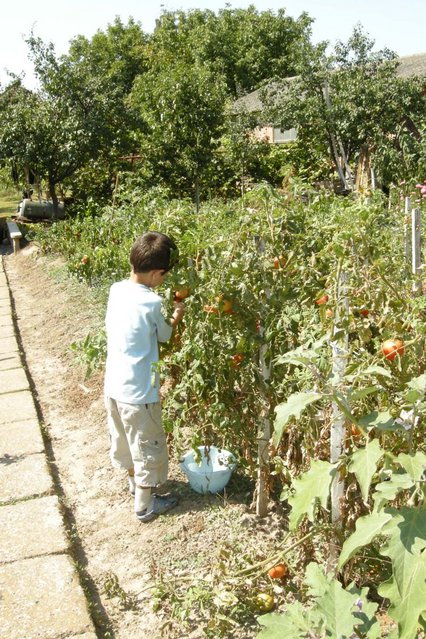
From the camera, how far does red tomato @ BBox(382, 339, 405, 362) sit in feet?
6.54

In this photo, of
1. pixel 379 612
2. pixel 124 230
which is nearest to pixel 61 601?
pixel 379 612

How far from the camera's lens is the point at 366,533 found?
150cm

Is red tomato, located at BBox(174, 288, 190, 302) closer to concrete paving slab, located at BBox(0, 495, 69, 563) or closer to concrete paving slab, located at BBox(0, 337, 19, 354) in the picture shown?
concrete paving slab, located at BBox(0, 495, 69, 563)

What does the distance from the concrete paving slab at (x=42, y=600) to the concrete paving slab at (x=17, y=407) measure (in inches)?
68.9

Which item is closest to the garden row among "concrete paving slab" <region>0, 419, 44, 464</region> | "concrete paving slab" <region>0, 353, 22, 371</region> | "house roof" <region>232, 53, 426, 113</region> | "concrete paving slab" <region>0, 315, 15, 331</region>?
"concrete paving slab" <region>0, 419, 44, 464</region>

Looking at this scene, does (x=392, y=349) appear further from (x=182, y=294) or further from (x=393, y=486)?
(x=182, y=294)

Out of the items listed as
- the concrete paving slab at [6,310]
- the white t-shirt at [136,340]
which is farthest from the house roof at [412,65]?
the white t-shirt at [136,340]

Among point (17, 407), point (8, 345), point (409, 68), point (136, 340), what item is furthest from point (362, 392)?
point (409, 68)

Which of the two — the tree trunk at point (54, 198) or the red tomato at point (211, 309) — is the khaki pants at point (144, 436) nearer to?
the red tomato at point (211, 309)

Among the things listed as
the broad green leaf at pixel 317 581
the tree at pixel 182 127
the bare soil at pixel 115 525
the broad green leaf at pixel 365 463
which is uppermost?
the tree at pixel 182 127

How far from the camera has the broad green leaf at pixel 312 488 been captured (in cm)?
163

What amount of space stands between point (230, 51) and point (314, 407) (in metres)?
36.6

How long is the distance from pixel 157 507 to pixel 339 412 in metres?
1.49

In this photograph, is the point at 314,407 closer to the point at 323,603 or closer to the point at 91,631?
the point at 323,603
